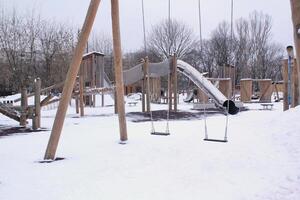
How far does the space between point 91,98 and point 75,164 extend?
17292 millimetres

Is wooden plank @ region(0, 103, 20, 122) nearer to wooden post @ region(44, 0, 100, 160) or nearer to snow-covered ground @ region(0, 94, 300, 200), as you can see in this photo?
snow-covered ground @ region(0, 94, 300, 200)

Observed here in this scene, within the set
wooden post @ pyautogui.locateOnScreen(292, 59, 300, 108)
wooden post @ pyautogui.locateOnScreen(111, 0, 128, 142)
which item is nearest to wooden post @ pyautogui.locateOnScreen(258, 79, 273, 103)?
wooden post @ pyautogui.locateOnScreen(292, 59, 300, 108)

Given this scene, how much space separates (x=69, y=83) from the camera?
5660mm

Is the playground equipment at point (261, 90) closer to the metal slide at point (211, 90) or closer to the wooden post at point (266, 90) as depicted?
the wooden post at point (266, 90)

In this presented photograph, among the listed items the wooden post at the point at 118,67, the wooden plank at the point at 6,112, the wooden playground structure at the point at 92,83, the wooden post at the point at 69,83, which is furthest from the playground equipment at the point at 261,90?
the wooden post at the point at 69,83

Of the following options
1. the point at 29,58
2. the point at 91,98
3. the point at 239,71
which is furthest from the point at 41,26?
the point at 239,71

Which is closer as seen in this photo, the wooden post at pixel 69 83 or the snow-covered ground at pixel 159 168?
the snow-covered ground at pixel 159 168

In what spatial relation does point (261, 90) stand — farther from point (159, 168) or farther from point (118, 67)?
point (159, 168)

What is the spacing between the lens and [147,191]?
12.5ft

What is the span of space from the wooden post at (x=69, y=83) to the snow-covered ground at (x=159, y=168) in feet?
1.05

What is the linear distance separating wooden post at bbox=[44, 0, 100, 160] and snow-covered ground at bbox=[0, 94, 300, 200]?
32 centimetres

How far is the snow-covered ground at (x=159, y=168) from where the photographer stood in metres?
3.74

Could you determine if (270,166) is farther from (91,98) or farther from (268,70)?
(268,70)

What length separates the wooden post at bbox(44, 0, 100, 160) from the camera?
545 cm
